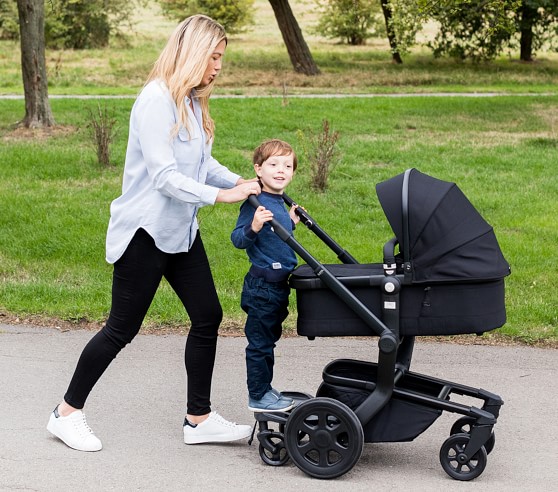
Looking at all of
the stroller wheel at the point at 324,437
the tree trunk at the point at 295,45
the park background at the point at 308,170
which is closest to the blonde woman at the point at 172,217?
the stroller wheel at the point at 324,437

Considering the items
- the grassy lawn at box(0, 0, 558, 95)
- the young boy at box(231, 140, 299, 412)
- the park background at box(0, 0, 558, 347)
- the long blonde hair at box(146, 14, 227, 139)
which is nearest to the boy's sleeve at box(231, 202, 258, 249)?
the young boy at box(231, 140, 299, 412)

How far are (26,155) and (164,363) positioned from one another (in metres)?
7.19

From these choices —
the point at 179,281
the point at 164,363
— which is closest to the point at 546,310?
the point at 164,363

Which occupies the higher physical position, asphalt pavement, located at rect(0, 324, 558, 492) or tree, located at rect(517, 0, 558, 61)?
tree, located at rect(517, 0, 558, 61)

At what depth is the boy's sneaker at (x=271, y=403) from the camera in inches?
185

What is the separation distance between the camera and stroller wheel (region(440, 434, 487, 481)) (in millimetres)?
4367

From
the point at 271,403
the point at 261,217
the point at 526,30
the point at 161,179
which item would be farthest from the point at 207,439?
the point at 526,30

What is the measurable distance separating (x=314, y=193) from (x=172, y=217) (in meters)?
6.35

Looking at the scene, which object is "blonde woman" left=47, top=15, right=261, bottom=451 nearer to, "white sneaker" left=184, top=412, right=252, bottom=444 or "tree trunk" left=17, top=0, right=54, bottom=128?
"white sneaker" left=184, top=412, right=252, bottom=444

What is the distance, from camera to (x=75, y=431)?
15.5 feet

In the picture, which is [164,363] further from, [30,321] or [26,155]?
[26,155]

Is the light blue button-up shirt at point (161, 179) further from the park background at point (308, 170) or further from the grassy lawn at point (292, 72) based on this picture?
the grassy lawn at point (292, 72)

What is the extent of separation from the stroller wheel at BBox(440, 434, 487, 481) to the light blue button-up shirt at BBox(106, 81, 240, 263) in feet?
4.73

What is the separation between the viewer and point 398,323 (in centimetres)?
434
